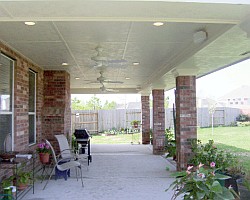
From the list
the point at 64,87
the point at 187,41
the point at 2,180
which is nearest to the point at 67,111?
the point at 64,87

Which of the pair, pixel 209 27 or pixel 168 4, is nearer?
pixel 168 4

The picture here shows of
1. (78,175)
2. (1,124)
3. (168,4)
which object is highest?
(168,4)

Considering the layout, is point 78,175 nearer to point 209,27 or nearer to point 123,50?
point 123,50

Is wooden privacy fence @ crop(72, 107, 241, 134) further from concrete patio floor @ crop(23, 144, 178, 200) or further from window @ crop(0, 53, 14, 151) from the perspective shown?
window @ crop(0, 53, 14, 151)

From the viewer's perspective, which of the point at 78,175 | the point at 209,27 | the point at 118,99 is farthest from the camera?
the point at 118,99

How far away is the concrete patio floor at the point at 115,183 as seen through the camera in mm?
5305

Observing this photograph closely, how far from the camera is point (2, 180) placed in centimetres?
518

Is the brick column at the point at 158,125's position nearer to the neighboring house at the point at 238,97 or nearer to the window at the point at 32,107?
the window at the point at 32,107

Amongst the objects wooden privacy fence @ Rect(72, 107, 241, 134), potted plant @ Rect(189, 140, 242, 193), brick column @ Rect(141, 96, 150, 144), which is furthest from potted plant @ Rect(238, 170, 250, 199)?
wooden privacy fence @ Rect(72, 107, 241, 134)

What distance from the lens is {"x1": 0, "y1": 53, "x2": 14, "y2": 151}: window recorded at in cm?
552

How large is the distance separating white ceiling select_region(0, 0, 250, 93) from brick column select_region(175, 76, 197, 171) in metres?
0.28

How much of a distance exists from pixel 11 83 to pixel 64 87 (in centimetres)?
277

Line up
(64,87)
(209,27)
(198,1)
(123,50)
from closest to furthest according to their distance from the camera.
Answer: (198,1) < (209,27) < (123,50) < (64,87)

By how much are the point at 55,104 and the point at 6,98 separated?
9.61 ft
